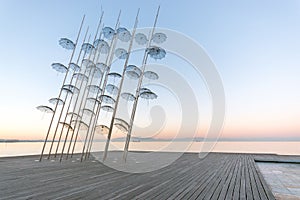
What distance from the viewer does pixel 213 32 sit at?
49.3 ft

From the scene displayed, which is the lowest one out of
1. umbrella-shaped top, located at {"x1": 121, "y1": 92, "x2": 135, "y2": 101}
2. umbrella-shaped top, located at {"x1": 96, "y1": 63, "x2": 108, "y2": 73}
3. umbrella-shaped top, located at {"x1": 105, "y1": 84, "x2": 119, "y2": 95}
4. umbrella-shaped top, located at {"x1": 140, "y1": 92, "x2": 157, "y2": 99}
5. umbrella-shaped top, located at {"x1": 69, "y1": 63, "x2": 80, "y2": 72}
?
umbrella-shaped top, located at {"x1": 121, "y1": 92, "x2": 135, "y2": 101}

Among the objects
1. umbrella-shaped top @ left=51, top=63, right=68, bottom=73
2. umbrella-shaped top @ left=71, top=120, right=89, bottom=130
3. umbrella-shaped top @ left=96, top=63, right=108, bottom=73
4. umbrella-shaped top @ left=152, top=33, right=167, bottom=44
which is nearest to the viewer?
umbrella-shaped top @ left=51, top=63, right=68, bottom=73

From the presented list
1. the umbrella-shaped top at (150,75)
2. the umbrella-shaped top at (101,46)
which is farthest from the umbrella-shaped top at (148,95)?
the umbrella-shaped top at (101,46)

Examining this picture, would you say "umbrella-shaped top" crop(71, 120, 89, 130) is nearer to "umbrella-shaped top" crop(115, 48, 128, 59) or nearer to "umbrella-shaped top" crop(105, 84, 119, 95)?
"umbrella-shaped top" crop(105, 84, 119, 95)

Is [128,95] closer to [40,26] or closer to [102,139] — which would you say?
[102,139]

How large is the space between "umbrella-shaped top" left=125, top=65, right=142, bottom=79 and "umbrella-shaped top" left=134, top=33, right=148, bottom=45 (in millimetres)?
1785

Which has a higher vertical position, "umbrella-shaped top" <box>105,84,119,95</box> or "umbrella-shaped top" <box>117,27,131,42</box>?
"umbrella-shaped top" <box>117,27,131,42</box>

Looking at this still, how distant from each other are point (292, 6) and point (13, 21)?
60.8 ft

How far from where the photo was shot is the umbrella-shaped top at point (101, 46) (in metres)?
9.62

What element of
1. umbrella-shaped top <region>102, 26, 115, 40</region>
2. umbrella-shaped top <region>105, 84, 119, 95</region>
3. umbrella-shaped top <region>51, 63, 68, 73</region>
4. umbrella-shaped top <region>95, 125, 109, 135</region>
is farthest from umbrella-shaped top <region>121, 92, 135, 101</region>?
umbrella-shaped top <region>102, 26, 115, 40</region>

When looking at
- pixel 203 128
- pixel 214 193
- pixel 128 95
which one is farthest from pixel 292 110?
pixel 214 193

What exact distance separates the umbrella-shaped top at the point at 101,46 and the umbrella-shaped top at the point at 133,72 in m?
2.24

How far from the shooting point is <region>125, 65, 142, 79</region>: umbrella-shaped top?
8820 mm

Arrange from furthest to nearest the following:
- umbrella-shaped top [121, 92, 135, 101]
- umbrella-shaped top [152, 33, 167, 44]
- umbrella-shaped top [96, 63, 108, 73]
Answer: umbrella-shaped top [96, 63, 108, 73]
umbrella-shaped top [152, 33, 167, 44]
umbrella-shaped top [121, 92, 135, 101]
